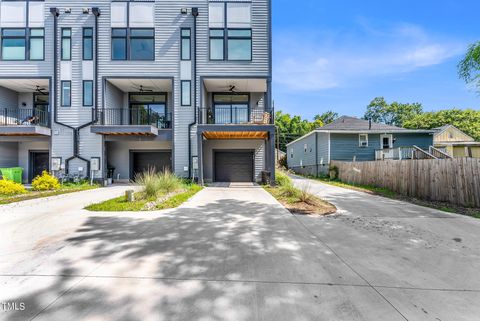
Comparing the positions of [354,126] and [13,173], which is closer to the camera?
[13,173]

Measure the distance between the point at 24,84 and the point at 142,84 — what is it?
23.2ft

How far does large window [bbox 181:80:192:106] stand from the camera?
13602 mm

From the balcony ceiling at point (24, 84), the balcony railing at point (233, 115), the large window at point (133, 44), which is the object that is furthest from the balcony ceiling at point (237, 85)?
the balcony ceiling at point (24, 84)

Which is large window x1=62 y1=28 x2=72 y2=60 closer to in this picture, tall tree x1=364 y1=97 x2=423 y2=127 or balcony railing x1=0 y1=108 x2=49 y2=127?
balcony railing x1=0 y1=108 x2=49 y2=127

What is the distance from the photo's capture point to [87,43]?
13.5m

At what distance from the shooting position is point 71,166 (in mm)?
13367

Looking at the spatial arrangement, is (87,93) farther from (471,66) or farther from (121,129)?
(471,66)

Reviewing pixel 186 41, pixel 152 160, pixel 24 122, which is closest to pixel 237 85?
pixel 186 41

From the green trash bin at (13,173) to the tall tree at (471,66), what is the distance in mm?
23831

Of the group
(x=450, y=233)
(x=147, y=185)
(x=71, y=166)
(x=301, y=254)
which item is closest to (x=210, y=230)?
(x=301, y=254)

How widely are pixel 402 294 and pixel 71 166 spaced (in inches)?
625

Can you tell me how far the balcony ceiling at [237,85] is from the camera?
Result: 13822 millimetres

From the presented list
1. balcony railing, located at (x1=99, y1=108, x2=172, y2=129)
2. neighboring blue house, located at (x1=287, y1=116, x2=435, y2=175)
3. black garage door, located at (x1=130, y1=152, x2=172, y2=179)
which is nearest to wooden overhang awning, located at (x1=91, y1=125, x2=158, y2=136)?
balcony railing, located at (x1=99, y1=108, x2=172, y2=129)

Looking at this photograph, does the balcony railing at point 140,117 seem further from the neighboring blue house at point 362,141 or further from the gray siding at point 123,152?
the neighboring blue house at point 362,141
